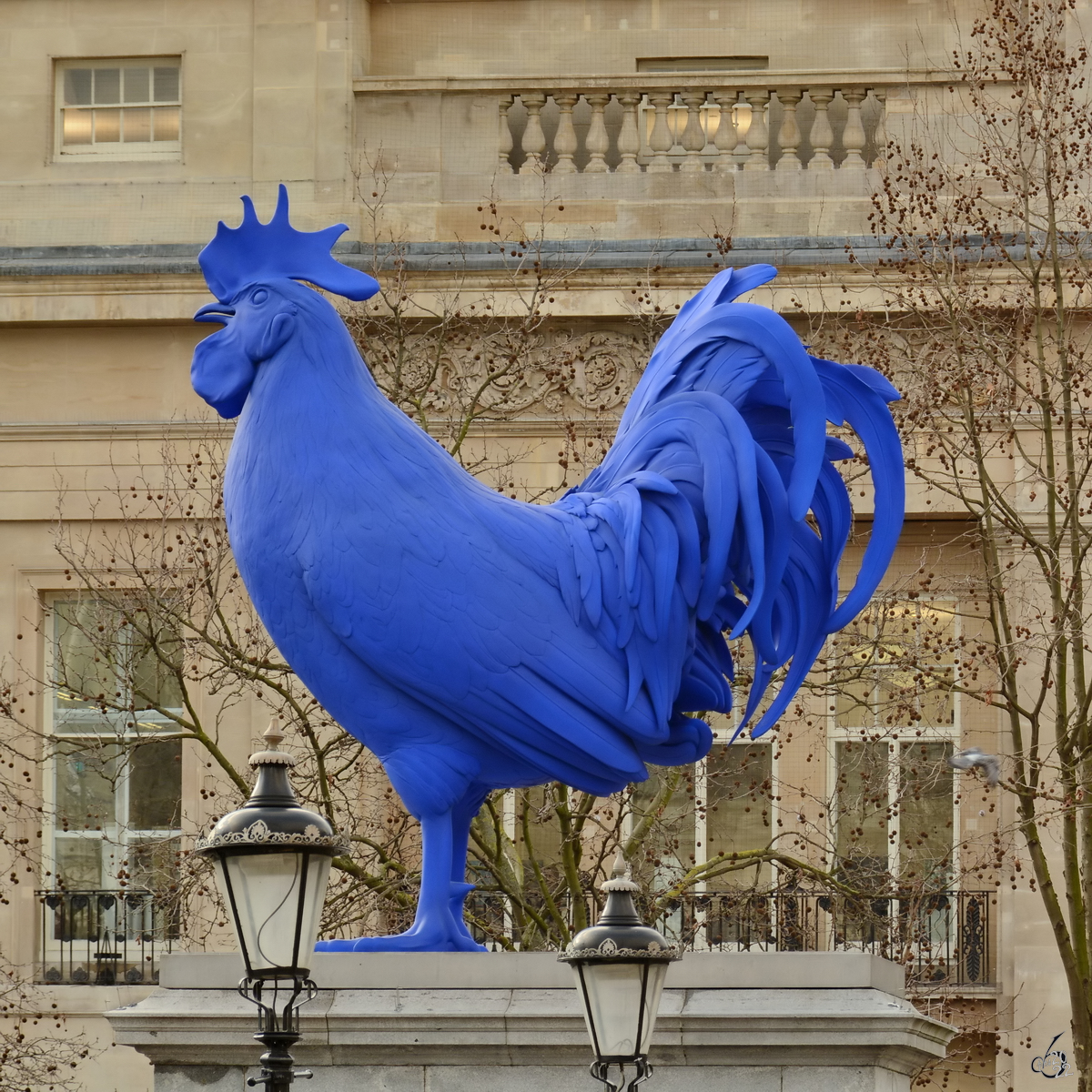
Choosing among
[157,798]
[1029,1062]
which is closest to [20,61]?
[157,798]

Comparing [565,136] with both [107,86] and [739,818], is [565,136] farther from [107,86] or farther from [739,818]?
[739,818]

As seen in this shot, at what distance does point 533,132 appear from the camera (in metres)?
25.0

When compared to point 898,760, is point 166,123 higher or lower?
higher

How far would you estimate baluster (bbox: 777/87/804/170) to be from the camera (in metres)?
25.0

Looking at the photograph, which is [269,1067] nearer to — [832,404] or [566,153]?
[832,404]

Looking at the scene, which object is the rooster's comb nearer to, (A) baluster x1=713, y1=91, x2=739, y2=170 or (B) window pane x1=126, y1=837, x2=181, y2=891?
(B) window pane x1=126, y1=837, x2=181, y2=891

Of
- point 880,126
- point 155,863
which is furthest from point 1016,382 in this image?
point 155,863

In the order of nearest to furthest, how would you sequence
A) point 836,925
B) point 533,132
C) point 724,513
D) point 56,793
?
point 724,513 → point 836,925 → point 56,793 → point 533,132

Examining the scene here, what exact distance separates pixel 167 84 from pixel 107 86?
57 cm

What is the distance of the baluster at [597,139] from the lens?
25.0 metres

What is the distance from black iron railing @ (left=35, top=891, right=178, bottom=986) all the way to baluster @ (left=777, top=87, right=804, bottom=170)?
29.1ft

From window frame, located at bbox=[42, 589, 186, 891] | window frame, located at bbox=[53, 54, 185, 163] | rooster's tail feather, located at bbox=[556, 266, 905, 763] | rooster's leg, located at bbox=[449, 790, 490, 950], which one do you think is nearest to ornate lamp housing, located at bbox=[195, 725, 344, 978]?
Answer: rooster's leg, located at bbox=[449, 790, 490, 950]

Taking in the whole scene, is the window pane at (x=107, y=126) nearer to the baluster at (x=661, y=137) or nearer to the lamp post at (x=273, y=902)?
the baluster at (x=661, y=137)

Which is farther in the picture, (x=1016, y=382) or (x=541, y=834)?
(x=541, y=834)
